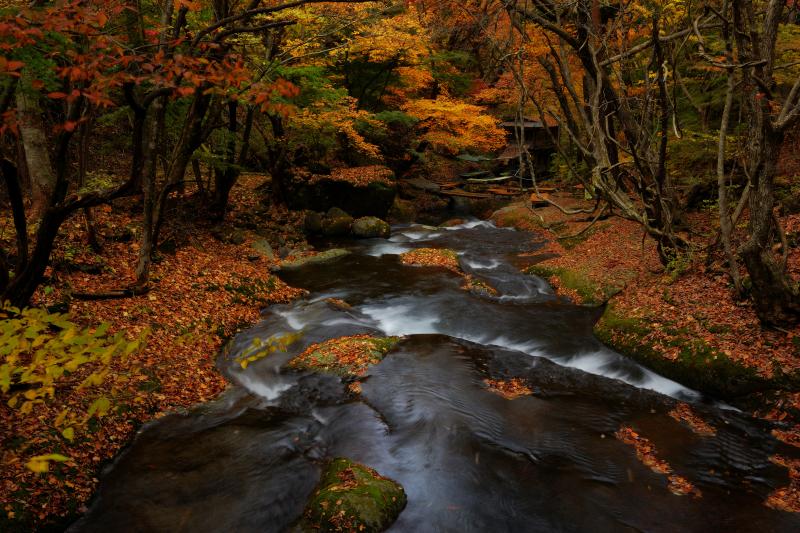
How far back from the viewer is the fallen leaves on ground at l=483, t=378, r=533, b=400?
809 cm

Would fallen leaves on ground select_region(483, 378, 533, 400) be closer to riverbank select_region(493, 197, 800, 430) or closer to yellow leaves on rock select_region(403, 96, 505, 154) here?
riverbank select_region(493, 197, 800, 430)

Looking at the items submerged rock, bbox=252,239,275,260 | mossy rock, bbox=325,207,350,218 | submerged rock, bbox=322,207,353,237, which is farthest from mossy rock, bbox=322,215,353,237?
submerged rock, bbox=252,239,275,260

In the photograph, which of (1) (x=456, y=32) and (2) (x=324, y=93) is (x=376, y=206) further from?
(1) (x=456, y=32)

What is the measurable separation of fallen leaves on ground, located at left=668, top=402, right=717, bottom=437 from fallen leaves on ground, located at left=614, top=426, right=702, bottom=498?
0.92 meters

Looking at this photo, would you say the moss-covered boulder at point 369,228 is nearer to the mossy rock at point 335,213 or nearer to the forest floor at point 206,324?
the mossy rock at point 335,213

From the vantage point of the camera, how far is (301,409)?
7.74 meters

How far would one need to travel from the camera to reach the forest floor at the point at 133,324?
5172 millimetres

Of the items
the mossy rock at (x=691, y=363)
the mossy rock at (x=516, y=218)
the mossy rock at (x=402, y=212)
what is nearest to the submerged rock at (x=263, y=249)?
Answer: the mossy rock at (x=402, y=212)

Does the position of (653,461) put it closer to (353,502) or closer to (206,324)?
(353,502)

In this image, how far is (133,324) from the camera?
855 cm

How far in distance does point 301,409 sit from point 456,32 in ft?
85.2

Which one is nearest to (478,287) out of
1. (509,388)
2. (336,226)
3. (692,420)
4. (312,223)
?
(509,388)

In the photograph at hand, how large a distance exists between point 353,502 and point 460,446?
2044mm

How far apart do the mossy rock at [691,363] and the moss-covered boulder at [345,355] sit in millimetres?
4790
